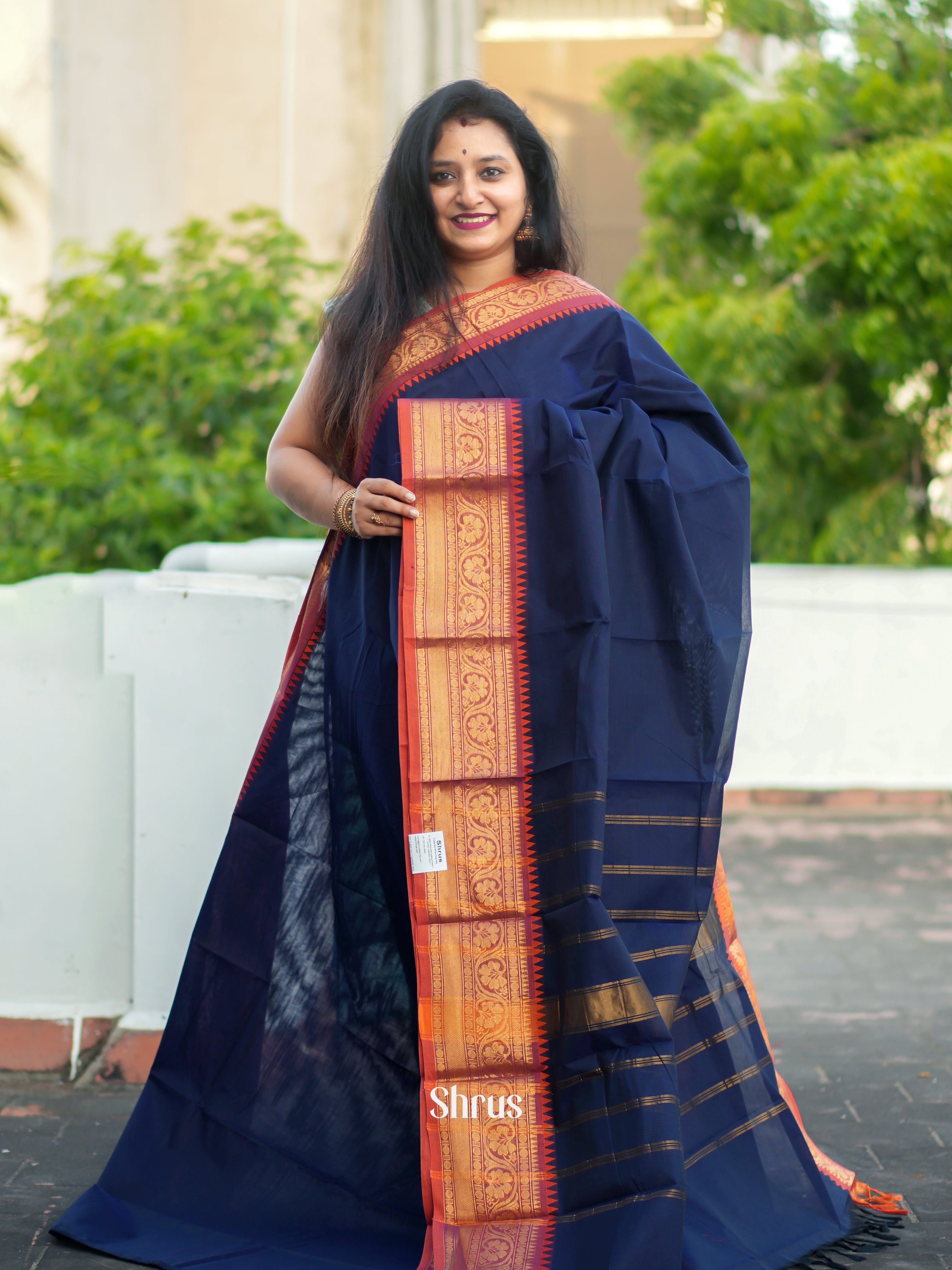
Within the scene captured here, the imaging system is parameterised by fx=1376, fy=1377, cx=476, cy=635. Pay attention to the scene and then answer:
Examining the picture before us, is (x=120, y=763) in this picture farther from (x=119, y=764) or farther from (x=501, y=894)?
(x=501, y=894)

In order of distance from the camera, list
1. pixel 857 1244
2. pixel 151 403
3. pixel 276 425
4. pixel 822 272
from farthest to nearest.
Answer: pixel 822 272, pixel 276 425, pixel 151 403, pixel 857 1244

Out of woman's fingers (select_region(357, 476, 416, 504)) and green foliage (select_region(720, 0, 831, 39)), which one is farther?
green foliage (select_region(720, 0, 831, 39))

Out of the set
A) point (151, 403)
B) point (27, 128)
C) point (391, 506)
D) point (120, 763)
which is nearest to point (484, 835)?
point (391, 506)

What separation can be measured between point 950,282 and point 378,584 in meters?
3.82

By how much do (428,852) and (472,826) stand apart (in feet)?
0.25

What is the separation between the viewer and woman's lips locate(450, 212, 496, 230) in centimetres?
219

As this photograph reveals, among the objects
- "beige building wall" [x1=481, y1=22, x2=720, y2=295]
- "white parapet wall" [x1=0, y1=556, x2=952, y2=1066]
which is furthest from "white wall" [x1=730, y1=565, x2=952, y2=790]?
"beige building wall" [x1=481, y1=22, x2=720, y2=295]

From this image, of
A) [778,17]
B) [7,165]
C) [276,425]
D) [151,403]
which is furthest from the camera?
[778,17]

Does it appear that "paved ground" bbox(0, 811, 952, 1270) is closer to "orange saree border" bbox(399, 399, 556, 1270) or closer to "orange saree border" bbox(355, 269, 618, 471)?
"orange saree border" bbox(399, 399, 556, 1270)

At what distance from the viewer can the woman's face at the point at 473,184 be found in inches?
85.9

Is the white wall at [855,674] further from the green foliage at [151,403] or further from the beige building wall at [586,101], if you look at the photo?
the beige building wall at [586,101]

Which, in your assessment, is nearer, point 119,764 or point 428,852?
point 428,852

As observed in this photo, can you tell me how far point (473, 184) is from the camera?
2.18m

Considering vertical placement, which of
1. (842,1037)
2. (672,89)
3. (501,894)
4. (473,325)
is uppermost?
(672,89)
